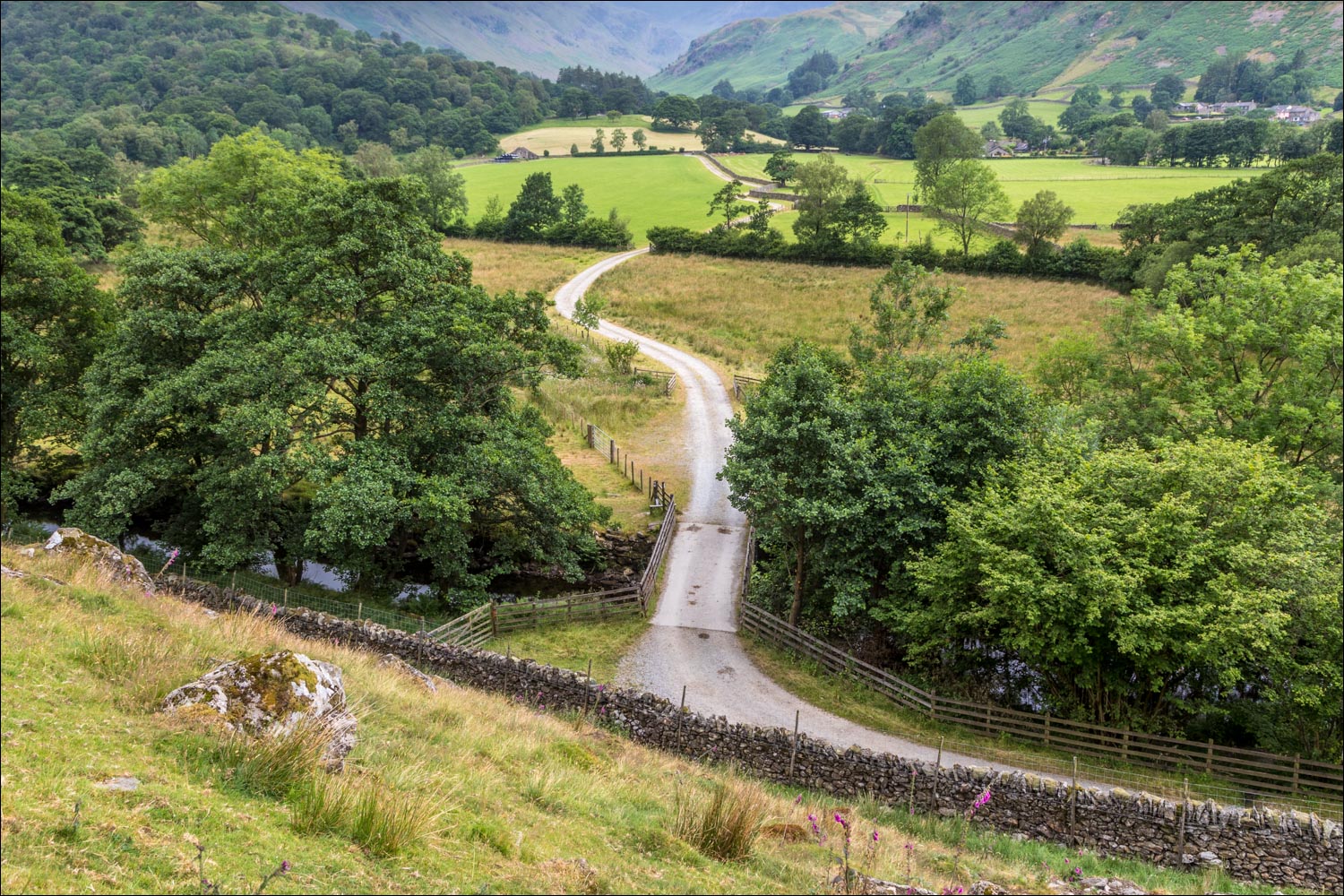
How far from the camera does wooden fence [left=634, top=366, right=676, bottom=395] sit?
44003 mm

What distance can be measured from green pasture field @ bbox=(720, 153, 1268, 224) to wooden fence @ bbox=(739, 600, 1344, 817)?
239 ft

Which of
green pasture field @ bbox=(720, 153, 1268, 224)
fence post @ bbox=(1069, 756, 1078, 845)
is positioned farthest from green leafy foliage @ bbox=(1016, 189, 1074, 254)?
fence post @ bbox=(1069, 756, 1078, 845)

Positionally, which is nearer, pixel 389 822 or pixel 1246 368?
pixel 389 822

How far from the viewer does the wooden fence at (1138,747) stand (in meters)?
15.6

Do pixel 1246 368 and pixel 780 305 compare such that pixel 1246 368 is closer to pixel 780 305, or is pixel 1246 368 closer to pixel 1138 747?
pixel 1138 747

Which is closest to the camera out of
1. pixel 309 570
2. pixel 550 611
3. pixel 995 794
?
pixel 995 794

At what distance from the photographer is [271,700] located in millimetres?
9242

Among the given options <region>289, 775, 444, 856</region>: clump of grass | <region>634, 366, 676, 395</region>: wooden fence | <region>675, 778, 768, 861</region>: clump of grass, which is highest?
<region>289, 775, 444, 856</region>: clump of grass

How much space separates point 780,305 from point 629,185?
6230cm

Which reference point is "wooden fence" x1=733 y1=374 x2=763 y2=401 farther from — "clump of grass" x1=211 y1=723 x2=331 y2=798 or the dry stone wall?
Result: "clump of grass" x1=211 y1=723 x2=331 y2=798

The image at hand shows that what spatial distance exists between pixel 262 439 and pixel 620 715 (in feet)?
42.8

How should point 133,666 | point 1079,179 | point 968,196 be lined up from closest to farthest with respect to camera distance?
point 133,666 → point 968,196 → point 1079,179

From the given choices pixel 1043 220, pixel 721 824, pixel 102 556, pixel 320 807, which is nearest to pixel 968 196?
pixel 1043 220

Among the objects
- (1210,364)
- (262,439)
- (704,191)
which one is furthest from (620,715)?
(704,191)
